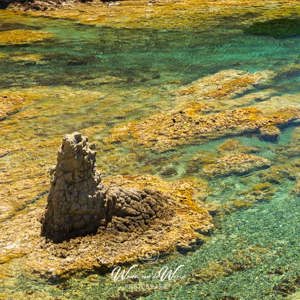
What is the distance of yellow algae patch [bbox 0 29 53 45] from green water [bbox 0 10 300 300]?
1.47m

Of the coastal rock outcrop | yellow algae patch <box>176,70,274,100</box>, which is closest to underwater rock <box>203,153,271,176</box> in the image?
the coastal rock outcrop

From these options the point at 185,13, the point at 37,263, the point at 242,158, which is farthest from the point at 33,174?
the point at 185,13

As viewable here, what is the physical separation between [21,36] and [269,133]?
29778 mm

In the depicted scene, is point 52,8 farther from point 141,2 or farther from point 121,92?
point 121,92

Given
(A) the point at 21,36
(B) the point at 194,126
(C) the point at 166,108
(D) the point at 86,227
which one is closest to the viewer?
(D) the point at 86,227

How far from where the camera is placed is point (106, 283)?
1438cm

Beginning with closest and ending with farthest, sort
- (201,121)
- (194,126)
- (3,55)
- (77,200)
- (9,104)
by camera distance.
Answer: (77,200)
(194,126)
(201,121)
(9,104)
(3,55)

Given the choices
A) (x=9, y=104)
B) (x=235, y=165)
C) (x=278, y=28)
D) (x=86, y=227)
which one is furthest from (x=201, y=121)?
(x=278, y=28)

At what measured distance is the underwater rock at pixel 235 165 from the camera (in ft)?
70.2

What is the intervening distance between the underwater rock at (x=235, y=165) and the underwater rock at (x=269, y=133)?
2178 millimetres

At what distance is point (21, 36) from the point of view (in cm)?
4756

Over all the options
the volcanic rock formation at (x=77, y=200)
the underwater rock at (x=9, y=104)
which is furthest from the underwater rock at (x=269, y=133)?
the underwater rock at (x=9, y=104)

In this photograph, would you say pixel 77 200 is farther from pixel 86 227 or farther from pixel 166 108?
pixel 166 108

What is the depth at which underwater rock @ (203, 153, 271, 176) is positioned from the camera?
21391 mm
